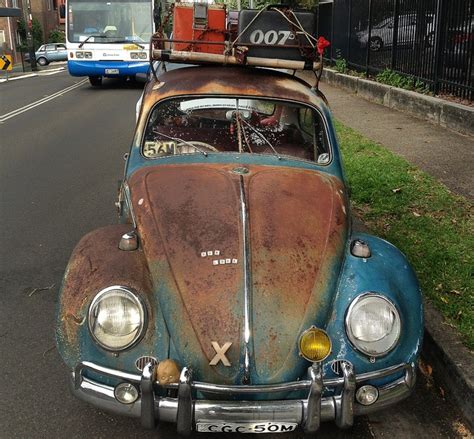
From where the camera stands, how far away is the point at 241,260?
3035 mm

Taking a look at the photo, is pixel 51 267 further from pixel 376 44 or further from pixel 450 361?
pixel 376 44

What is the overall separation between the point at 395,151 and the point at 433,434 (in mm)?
6096

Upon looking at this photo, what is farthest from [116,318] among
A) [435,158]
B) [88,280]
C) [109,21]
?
[109,21]

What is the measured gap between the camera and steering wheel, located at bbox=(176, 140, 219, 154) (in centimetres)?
412

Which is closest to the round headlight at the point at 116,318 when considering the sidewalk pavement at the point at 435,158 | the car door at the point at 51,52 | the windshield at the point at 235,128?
the windshield at the point at 235,128

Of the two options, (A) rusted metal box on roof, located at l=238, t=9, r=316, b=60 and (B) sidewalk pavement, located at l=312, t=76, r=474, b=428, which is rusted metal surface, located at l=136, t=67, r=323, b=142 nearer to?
(A) rusted metal box on roof, located at l=238, t=9, r=316, b=60

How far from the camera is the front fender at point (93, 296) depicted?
279cm

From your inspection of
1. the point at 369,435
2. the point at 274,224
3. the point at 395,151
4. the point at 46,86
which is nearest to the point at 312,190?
the point at 274,224

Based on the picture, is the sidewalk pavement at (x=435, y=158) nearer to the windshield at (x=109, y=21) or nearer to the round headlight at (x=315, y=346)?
the round headlight at (x=315, y=346)

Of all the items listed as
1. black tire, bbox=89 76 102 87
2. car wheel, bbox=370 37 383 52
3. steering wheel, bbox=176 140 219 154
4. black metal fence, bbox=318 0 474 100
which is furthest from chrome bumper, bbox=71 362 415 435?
black tire, bbox=89 76 102 87

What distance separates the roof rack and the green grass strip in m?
1.70

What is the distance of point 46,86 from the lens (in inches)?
898

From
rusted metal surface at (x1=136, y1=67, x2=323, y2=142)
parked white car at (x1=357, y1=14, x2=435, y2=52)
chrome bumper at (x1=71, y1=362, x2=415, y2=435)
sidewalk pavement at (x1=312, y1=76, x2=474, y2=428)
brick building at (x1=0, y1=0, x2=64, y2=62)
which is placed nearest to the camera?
chrome bumper at (x1=71, y1=362, x2=415, y2=435)

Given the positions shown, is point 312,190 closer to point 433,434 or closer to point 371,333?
point 371,333
